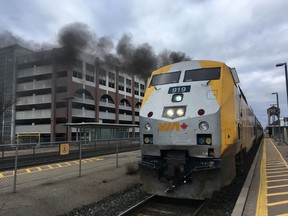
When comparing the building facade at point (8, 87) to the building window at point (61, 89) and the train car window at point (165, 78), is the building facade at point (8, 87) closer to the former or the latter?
the building window at point (61, 89)

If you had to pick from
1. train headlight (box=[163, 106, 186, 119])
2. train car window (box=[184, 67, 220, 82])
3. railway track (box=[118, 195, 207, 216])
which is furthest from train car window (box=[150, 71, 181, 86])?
railway track (box=[118, 195, 207, 216])

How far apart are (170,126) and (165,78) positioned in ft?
5.68

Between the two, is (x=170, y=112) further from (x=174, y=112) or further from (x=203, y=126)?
(x=203, y=126)

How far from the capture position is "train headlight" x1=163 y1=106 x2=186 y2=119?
21.7 ft

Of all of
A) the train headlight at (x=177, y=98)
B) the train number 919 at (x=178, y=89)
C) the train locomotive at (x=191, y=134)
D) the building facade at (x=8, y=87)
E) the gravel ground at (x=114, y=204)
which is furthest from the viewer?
the building facade at (x=8, y=87)

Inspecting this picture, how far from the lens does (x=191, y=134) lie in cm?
634

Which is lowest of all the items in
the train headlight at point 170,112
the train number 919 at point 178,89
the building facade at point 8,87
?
the train headlight at point 170,112

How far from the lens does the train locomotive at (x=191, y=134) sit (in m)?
6.20

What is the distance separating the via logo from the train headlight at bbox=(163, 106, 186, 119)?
0.19 metres

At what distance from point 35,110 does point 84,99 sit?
8.88 m

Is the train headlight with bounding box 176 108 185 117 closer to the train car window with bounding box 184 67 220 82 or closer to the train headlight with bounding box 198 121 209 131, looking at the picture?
the train headlight with bounding box 198 121 209 131

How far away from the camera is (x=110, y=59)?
18.6 meters

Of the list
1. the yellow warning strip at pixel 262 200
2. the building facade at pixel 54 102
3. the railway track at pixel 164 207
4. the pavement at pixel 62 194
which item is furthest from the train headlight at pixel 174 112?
the building facade at pixel 54 102

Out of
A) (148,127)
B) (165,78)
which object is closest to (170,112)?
(148,127)
